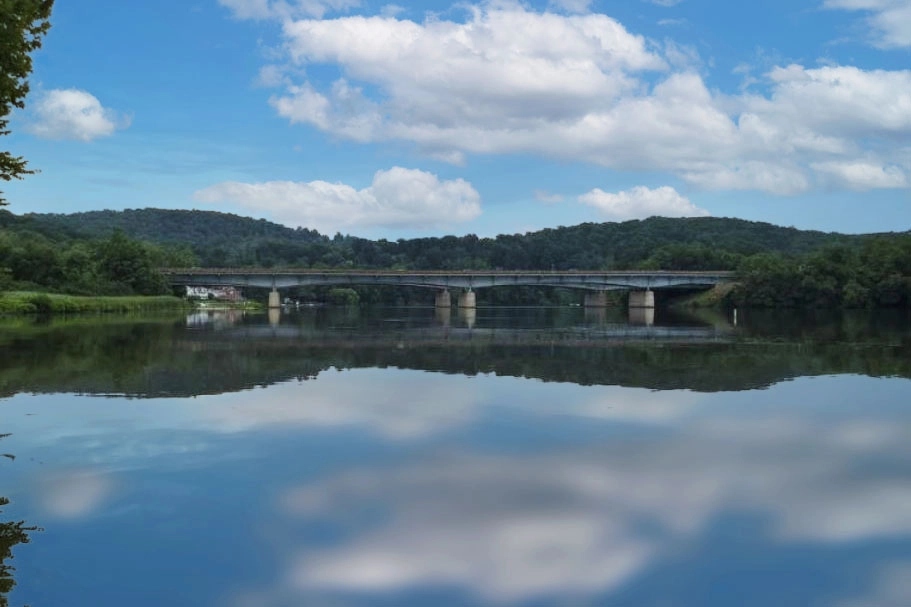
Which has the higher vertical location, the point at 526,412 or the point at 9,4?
the point at 9,4

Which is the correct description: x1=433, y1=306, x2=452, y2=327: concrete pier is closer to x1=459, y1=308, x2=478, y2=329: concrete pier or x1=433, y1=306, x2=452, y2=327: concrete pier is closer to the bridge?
x1=459, y1=308, x2=478, y2=329: concrete pier

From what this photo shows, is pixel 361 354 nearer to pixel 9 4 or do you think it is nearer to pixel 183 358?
pixel 183 358

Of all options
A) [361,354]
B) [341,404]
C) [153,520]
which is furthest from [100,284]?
[153,520]

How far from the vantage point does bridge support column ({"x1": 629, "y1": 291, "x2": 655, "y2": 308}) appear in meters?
134

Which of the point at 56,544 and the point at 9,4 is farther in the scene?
the point at 9,4

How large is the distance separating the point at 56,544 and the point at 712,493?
8519 millimetres

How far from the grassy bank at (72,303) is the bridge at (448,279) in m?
12.3

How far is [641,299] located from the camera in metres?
140

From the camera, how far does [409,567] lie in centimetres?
838

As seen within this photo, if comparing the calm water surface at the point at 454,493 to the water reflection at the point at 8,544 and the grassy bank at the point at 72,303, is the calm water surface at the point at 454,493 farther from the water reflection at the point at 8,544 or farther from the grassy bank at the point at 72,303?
the grassy bank at the point at 72,303

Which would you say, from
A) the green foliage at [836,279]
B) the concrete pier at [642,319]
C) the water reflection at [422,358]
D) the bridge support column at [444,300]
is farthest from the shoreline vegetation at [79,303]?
the green foliage at [836,279]

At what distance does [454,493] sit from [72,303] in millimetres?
84243

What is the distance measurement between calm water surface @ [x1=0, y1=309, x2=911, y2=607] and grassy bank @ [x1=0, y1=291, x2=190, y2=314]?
53.1 meters

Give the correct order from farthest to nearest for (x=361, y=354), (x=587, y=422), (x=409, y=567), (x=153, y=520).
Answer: (x=361, y=354) < (x=587, y=422) < (x=153, y=520) < (x=409, y=567)
